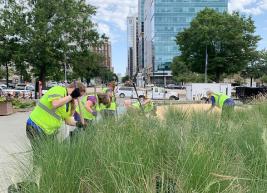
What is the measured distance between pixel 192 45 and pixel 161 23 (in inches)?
3669

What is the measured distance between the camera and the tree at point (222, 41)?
152 ft

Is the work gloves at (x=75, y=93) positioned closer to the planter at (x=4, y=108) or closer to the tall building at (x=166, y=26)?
the planter at (x=4, y=108)

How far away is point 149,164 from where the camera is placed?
3.08 meters

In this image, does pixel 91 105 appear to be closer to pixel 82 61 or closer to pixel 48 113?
pixel 48 113

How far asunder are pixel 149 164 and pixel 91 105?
4.53m

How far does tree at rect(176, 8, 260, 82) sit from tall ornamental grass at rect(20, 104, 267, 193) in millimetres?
43627

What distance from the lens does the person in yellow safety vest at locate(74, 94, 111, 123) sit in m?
7.16

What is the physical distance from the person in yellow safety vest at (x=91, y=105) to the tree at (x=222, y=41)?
1552 inches

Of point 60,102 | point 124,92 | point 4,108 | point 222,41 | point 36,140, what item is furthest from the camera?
point 124,92

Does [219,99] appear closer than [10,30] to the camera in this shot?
Yes

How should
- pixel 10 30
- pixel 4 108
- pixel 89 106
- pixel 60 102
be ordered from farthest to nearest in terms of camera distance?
1. pixel 10 30
2. pixel 4 108
3. pixel 89 106
4. pixel 60 102

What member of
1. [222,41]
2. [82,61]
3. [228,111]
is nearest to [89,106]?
[228,111]

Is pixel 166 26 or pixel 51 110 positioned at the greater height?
pixel 166 26

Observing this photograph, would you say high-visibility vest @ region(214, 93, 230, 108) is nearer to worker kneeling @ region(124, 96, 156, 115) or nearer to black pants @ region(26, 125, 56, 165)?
worker kneeling @ region(124, 96, 156, 115)
